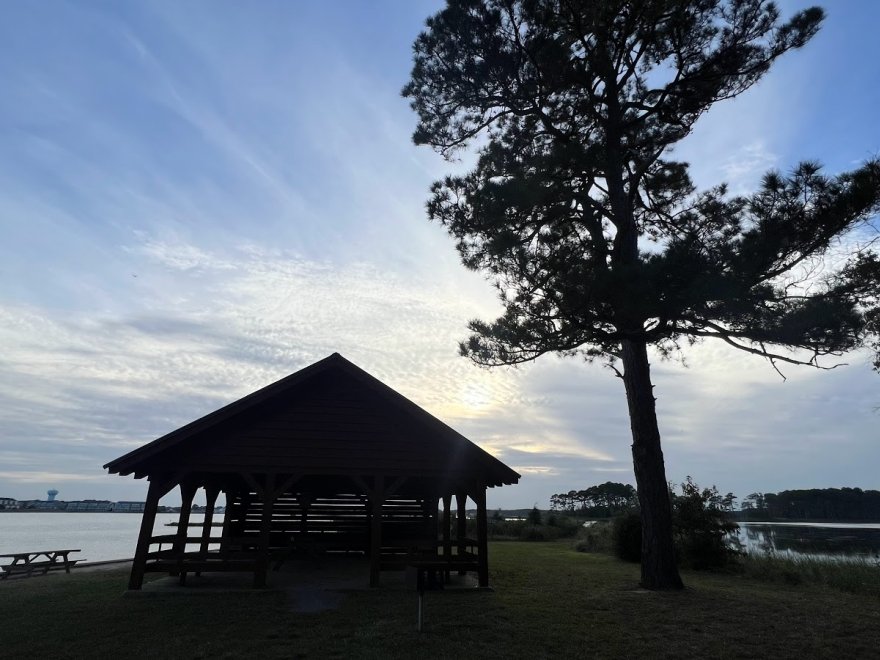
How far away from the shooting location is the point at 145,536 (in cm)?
1009

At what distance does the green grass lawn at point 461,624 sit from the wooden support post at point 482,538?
16.0 inches

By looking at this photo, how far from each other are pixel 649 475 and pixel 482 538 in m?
3.64

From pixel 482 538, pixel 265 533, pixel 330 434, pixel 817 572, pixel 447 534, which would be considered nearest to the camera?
pixel 265 533

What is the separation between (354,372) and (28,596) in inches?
276

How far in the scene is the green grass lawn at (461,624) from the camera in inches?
244

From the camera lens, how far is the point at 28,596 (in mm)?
9469

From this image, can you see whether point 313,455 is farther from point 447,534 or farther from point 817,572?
point 817,572

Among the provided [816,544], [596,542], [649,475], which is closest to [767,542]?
[816,544]

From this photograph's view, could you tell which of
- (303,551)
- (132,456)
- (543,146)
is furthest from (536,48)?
(303,551)

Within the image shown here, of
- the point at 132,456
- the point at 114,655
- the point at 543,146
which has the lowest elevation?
the point at 114,655

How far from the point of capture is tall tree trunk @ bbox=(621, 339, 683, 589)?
10336 mm

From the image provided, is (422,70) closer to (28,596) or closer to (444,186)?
(444,186)

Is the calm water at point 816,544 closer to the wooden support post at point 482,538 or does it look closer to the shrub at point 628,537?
the shrub at point 628,537

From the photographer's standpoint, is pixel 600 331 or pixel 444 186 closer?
pixel 600 331
